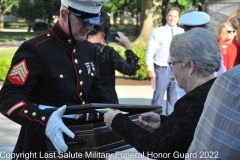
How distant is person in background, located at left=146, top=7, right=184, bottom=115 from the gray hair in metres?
5.17

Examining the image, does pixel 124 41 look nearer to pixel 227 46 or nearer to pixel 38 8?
pixel 227 46

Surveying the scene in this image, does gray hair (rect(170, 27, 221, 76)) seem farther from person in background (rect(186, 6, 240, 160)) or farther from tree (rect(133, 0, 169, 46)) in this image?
tree (rect(133, 0, 169, 46))

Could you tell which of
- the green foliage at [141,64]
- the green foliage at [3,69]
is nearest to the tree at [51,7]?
the green foliage at [3,69]

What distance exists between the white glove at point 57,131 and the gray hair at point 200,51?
69 cm

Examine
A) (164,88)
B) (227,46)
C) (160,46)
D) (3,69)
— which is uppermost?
(227,46)

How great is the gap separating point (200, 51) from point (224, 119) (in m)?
0.84

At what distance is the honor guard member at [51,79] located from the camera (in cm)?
A: 274

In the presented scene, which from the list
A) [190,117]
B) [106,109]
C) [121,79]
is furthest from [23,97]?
[121,79]

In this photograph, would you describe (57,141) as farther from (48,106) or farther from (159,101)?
(159,101)

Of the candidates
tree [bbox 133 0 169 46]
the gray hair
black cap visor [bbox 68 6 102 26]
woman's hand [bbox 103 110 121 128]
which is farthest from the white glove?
tree [bbox 133 0 169 46]

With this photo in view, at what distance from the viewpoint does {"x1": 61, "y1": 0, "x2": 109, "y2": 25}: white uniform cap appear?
2984 mm

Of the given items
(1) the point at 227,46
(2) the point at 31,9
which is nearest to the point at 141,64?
(1) the point at 227,46

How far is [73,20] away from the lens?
301 cm

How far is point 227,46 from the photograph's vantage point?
250 inches
